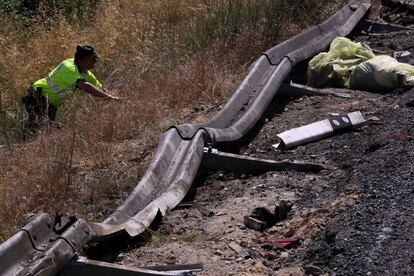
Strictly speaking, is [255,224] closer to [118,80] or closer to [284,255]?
[284,255]

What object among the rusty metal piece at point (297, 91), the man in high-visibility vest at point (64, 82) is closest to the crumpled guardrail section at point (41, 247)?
the rusty metal piece at point (297, 91)

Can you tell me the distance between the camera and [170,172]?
6191 millimetres

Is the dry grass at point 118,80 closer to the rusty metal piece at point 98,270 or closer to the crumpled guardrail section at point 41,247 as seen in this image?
the crumpled guardrail section at point 41,247

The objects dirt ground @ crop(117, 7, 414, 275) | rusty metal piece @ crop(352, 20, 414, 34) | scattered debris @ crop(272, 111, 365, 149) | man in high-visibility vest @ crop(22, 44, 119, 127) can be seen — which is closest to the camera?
dirt ground @ crop(117, 7, 414, 275)

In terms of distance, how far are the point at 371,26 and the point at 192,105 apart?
4135mm

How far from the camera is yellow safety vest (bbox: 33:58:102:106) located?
9.77 m

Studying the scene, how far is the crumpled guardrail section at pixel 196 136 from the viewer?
534 centimetres

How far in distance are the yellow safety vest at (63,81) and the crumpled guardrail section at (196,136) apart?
2312 millimetres

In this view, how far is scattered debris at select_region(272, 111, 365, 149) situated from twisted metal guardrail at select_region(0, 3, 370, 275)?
44 centimetres

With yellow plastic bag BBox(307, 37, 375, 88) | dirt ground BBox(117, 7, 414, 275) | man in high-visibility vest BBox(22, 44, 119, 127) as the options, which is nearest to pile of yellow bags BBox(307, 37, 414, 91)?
yellow plastic bag BBox(307, 37, 375, 88)

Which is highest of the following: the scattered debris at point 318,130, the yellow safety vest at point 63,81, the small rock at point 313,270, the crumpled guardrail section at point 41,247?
the crumpled guardrail section at point 41,247

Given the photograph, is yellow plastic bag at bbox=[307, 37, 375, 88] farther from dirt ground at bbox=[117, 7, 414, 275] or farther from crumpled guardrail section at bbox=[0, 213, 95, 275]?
crumpled guardrail section at bbox=[0, 213, 95, 275]

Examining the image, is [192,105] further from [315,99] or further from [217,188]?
[217,188]

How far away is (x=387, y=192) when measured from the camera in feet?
17.0
